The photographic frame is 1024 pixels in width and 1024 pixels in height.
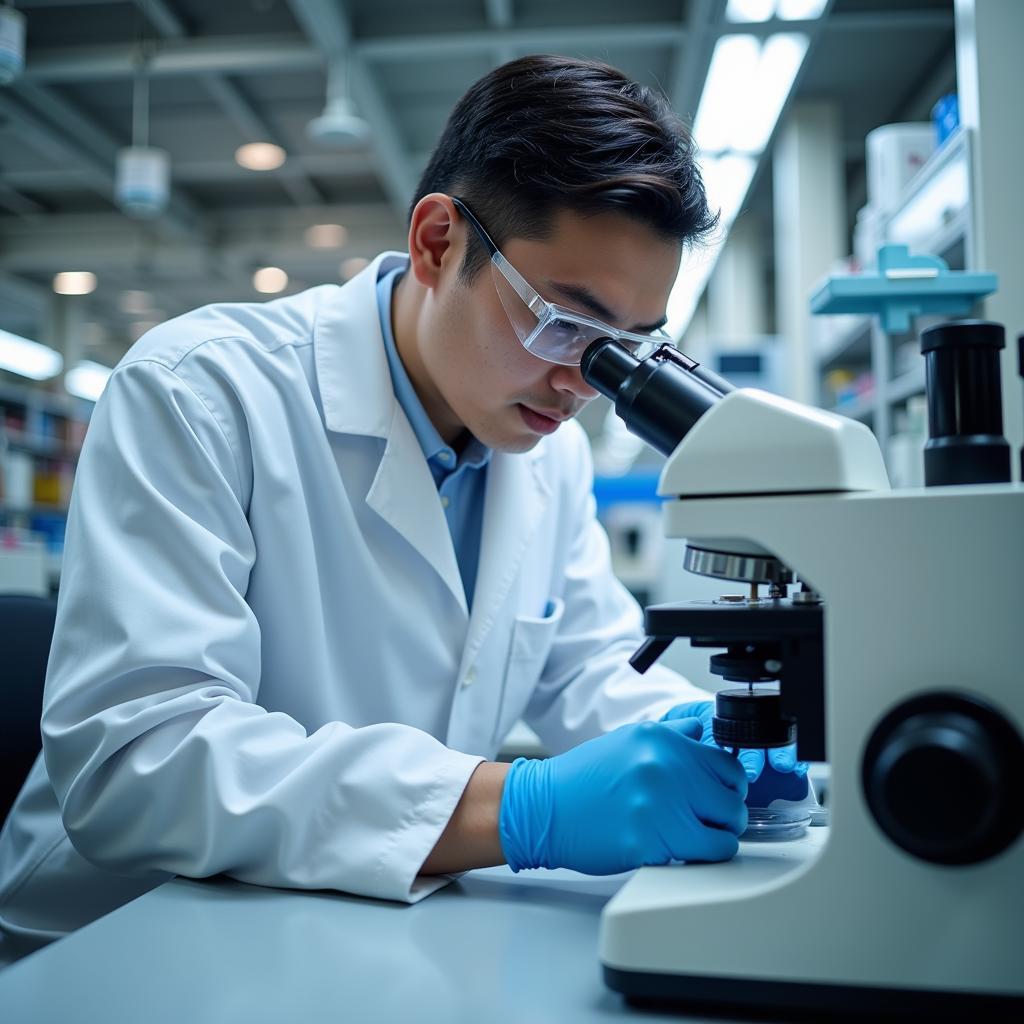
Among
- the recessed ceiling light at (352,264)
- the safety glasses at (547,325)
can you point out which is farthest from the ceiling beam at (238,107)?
the safety glasses at (547,325)

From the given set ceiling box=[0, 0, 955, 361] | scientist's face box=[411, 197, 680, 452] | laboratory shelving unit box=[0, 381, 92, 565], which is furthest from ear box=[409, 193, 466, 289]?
laboratory shelving unit box=[0, 381, 92, 565]

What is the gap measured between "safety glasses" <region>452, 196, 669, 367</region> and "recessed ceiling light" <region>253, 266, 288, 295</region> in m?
7.83

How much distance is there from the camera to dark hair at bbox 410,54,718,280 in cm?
101

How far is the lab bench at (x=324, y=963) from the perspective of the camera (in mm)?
566

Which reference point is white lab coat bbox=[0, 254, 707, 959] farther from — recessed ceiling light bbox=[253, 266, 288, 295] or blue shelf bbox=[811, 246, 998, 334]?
recessed ceiling light bbox=[253, 266, 288, 295]

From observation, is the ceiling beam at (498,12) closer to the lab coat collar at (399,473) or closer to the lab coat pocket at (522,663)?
the lab coat collar at (399,473)

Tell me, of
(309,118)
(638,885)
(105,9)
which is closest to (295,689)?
(638,885)

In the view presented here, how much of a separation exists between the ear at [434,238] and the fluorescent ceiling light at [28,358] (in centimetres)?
898

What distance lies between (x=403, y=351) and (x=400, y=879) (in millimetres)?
763

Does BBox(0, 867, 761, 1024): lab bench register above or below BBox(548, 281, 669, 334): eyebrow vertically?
below

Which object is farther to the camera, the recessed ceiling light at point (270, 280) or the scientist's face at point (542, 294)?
the recessed ceiling light at point (270, 280)

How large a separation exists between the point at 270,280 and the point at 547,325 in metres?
8.31

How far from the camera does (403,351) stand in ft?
4.28

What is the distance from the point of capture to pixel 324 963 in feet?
2.06
